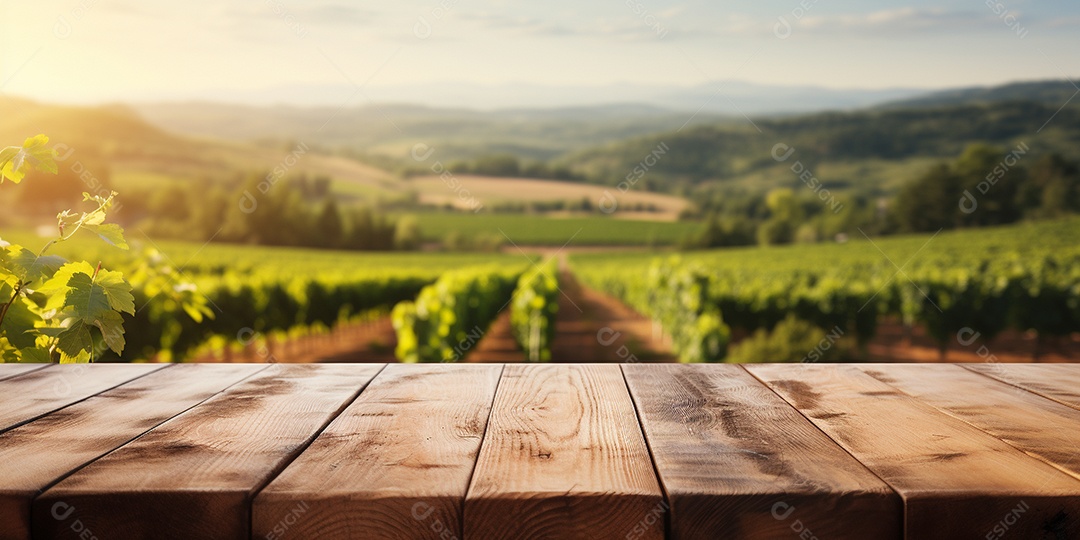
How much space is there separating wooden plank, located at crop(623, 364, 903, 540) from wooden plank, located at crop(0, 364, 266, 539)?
666 mm

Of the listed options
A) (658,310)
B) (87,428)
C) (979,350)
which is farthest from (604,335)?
(87,428)

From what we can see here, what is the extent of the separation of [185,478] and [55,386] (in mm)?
713

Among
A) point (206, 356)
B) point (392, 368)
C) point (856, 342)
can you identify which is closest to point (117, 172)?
point (206, 356)

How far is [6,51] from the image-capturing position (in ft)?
15.3

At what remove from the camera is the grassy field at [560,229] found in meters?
49.3

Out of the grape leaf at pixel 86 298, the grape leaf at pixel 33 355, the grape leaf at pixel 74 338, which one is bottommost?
the grape leaf at pixel 33 355

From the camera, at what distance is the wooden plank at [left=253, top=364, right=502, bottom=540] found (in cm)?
72

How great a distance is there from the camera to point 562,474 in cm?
77

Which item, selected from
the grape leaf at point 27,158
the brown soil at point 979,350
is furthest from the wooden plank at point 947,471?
the brown soil at point 979,350

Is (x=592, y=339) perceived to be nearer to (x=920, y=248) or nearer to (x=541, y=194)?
(x=920, y=248)

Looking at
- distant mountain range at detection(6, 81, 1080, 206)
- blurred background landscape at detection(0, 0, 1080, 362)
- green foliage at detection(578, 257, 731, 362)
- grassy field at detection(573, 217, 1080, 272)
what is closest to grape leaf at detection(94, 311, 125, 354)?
green foliage at detection(578, 257, 731, 362)

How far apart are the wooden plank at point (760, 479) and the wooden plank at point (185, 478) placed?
0.45 metres

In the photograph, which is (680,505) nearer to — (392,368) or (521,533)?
A: (521,533)

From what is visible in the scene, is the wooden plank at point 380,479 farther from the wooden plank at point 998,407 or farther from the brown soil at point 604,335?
the brown soil at point 604,335
